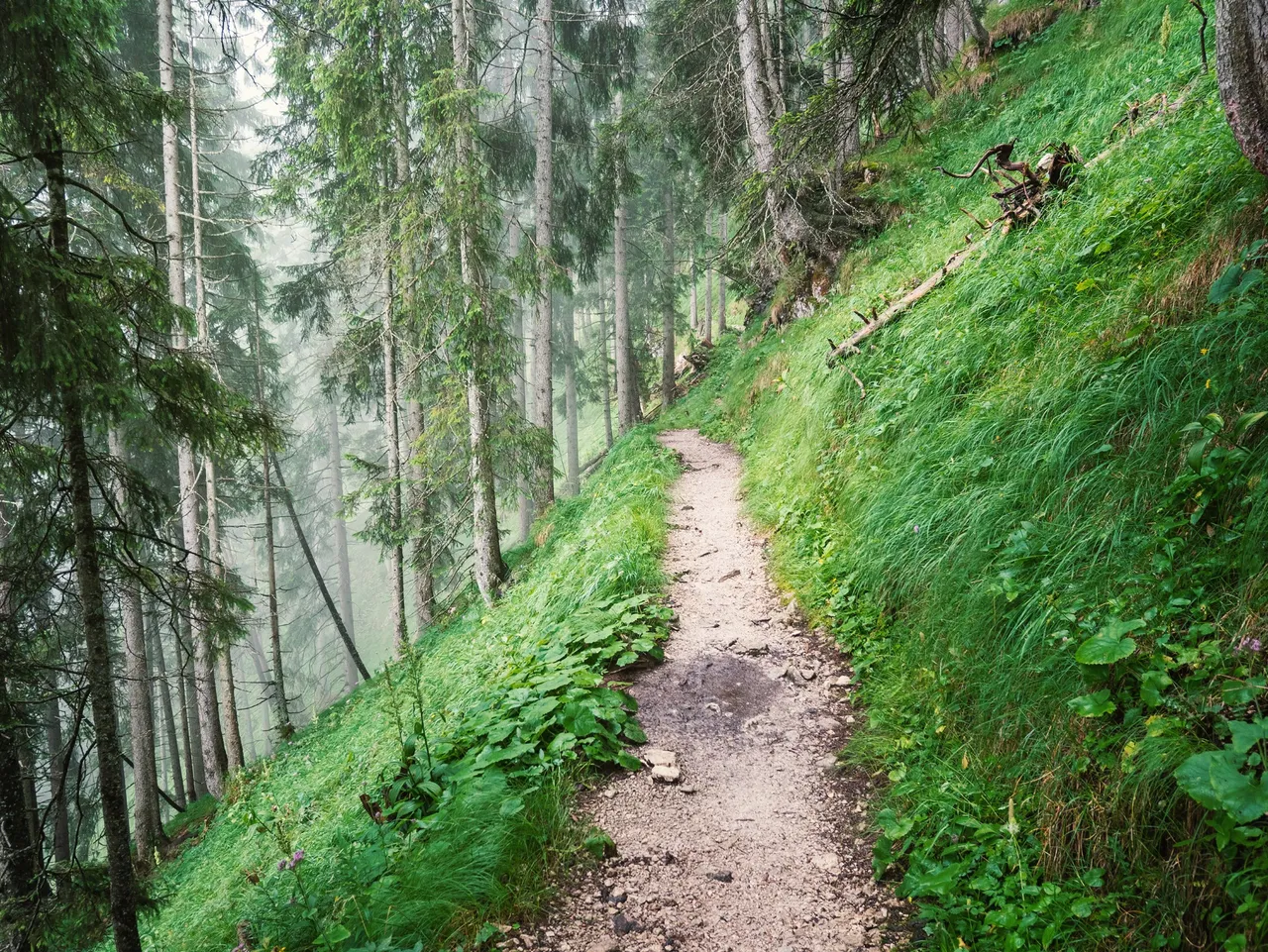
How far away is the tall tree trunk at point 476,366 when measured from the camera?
8.22 m

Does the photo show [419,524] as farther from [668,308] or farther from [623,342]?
[668,308]

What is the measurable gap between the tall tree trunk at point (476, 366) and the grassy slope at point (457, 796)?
73cm

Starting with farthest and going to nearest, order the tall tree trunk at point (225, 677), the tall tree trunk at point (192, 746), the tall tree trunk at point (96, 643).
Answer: the tall tree trunk at point (192, 746) < the tall tree trunk at point (225, 677) < the tall tree trunk at point (96, 643)

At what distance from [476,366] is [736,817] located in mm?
7024

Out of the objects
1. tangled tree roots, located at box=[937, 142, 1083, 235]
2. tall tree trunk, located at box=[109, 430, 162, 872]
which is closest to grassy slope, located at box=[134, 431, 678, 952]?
tall tree trunk, located at box=[109, 430, 162, 872]

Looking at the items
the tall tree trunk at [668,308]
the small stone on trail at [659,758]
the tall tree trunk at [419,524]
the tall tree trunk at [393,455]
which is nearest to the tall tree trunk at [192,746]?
the tall tree trunk at [419,524]

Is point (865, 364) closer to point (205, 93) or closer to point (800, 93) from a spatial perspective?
point (800, 93)

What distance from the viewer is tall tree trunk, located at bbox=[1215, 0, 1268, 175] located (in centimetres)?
296

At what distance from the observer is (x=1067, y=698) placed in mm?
2496

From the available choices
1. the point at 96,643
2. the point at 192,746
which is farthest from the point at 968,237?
the point at 192,746

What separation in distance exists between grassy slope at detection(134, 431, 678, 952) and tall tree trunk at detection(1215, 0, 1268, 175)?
466 cm

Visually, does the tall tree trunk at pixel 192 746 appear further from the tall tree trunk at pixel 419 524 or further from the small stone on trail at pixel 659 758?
the small stone on trail at pixel 659 758

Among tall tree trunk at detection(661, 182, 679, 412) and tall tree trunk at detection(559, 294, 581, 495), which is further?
tall tree trunk at detection(559, 294, 581, 495)

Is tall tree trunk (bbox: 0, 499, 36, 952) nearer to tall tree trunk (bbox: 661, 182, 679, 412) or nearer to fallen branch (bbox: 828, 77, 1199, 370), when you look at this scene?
fallen branch (bbox: 828, 77, 1199, 370)
